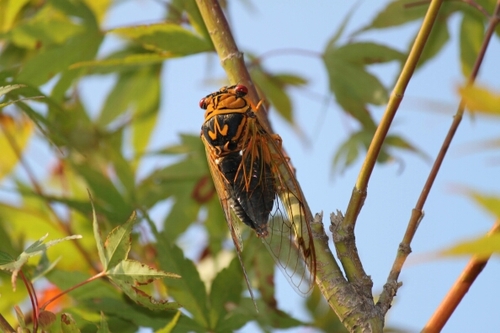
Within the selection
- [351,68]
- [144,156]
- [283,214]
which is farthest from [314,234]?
[144,156]

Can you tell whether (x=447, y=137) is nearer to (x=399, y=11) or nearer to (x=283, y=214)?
(x=283, y=214)

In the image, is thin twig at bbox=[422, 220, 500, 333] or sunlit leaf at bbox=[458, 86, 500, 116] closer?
sunlit leaf at bbox=[458, 86, 500, 116]

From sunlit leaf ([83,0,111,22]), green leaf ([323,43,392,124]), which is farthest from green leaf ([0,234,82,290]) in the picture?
sunlit leaf ([83,0,111,22])

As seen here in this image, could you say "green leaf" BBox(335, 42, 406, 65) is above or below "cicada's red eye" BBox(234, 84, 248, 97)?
above

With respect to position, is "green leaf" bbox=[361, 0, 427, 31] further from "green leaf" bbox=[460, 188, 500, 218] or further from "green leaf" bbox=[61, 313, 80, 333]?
"green leaf" bbox=[460, 188, 500, 218]

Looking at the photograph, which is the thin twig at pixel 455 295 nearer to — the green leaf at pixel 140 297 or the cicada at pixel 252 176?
the cicada at pixel 252 176

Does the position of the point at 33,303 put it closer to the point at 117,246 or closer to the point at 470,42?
the point at 117,246

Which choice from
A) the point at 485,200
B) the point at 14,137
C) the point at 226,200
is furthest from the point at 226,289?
the point at 14,137
